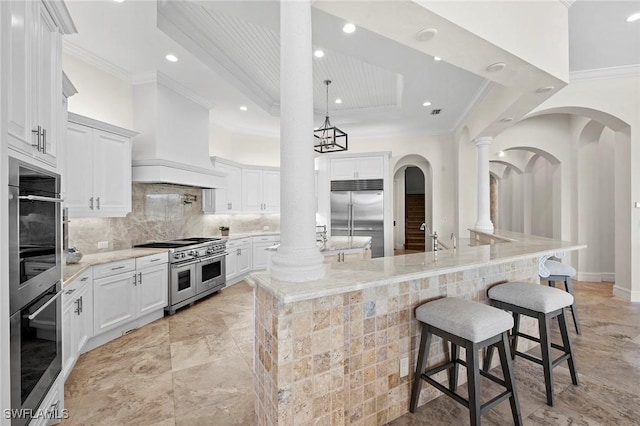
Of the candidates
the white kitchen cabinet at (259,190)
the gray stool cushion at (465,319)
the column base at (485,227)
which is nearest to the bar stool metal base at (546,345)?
the gray stool cushion at (465,319)

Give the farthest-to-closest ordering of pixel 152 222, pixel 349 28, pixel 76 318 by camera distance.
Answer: pixel 152 222 → pixel 349 28 → pixel 76 318

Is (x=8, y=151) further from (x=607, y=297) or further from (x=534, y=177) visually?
(x=534, y=177)

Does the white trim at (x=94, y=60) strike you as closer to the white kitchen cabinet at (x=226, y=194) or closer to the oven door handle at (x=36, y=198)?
the white kitchen cabinet at (x=226, y=194)

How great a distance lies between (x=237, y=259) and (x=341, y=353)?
4.10m

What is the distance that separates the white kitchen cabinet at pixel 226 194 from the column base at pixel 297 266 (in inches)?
155

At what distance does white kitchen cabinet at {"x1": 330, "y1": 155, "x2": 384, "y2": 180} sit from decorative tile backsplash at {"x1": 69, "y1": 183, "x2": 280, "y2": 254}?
2.58 metres

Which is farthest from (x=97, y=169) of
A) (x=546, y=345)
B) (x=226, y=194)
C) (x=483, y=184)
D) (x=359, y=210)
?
(x=483, y=184)

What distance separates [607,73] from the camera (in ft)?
12.9

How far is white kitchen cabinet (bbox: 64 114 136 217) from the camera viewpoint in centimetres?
295

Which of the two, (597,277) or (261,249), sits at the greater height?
(261,249)

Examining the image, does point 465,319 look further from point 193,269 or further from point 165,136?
point 165,136

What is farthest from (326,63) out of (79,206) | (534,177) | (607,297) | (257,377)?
(534,177)

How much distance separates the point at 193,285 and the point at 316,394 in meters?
3.11

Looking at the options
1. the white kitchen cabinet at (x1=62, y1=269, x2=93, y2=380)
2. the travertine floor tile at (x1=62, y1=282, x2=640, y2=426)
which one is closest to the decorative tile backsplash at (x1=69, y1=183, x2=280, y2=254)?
the white kitchen cabinet at (x1=62, y1=269, x2=93, y2=380)
